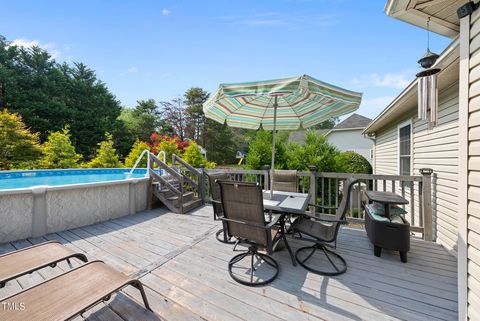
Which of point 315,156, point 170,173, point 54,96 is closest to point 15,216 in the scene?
point 170,173

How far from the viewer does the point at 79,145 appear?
63.7 feet

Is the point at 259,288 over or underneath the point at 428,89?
underneath

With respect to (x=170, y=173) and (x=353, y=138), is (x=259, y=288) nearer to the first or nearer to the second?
(x=170, y=173)

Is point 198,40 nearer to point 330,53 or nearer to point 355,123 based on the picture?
point 330,53

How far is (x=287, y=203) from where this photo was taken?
9.75 feet

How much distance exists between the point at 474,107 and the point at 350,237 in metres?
2.71

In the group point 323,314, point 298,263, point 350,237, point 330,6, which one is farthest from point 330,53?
point 323,314

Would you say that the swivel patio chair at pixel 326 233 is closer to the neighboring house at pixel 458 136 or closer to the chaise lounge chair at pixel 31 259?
the neighboring house at pixel 458 136

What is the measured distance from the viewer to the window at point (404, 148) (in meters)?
5.64

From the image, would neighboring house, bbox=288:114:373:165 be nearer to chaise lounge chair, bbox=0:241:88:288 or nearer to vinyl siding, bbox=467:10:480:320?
vinyl siding, bbox=467:10:480:320

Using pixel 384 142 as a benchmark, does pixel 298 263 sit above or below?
below

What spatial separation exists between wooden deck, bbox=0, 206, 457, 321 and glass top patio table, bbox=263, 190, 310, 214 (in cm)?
74

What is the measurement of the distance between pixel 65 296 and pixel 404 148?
7.87 metres

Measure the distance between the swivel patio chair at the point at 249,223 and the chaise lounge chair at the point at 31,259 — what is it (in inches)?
63.3
